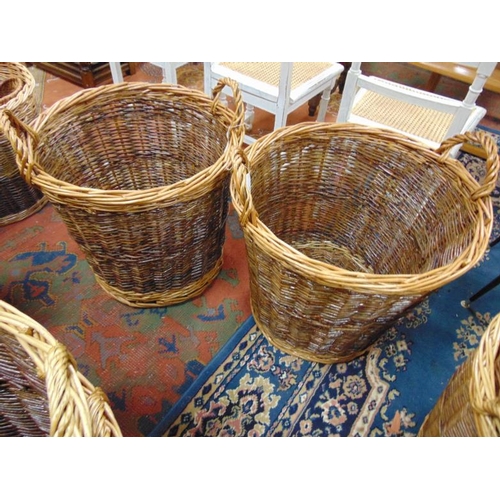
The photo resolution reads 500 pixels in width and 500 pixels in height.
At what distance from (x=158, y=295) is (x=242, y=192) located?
1.63 feet

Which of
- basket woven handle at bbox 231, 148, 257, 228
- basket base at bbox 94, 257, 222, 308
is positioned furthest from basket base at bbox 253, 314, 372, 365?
basket woven handle at bbox 231, 148, 257, 228

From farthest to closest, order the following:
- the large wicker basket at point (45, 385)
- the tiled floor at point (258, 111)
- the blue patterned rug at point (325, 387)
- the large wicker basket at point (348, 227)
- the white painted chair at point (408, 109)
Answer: the tiled floor at point (258, 111) < the white painted chair at point (408, 109) < the blue patterned rug at point (325, 387) < the large wicker basket at point (348, 227) < the large wicker basket at point (45, 385)

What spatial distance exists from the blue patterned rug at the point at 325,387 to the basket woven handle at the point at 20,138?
2.12 feet

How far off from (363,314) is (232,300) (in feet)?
1.62

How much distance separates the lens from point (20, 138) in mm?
822

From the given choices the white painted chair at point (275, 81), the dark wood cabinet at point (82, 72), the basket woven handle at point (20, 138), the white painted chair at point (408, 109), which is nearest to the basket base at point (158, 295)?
the basket woven handle at point (20, 138)

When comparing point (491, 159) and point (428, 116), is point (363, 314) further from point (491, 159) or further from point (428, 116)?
point (428, 116)

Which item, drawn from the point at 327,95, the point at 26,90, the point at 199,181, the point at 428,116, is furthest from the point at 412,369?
the point at 26,90

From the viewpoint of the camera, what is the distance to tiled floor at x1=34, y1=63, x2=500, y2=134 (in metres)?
1.90

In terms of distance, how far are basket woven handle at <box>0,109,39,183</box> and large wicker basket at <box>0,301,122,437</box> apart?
0.35 metres

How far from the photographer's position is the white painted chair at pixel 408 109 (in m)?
1.03

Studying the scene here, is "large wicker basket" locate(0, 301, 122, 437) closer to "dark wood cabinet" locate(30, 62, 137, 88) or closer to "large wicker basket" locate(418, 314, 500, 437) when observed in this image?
"large wicker basket" locate(418, 314, 500, 437)

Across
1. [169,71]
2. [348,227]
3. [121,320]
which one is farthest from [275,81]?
[121,320]

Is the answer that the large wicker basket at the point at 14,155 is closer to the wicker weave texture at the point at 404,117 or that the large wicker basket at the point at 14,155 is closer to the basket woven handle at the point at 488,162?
the wicker weave texture at the point at 404,117
